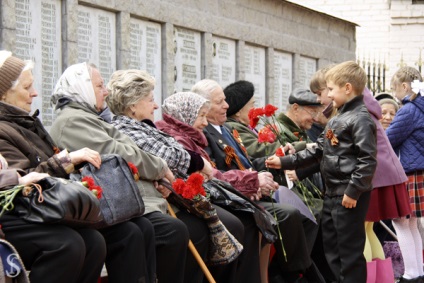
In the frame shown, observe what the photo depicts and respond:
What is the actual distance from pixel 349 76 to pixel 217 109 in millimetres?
1122

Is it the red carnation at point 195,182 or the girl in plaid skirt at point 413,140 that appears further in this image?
the girl in plaid skirt at point 413,140

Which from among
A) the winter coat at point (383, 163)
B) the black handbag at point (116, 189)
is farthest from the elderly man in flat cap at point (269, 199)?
the black handbag at point (116, 189)

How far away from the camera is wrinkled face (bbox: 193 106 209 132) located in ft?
25.3

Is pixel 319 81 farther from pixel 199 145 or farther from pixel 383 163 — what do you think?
pixel 199 145

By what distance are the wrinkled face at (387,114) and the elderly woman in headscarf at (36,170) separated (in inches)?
243

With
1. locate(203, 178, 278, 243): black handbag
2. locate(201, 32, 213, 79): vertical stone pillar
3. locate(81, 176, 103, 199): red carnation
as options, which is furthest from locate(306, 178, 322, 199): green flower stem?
locate(81, 176, 103, 199): red carnation

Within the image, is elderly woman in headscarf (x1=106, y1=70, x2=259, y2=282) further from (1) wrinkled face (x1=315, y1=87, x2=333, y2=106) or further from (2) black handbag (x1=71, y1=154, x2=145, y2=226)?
(1) wrinkled face (x1=315, y1=87, x2=333, y2=106)

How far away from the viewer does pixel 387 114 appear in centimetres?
1159

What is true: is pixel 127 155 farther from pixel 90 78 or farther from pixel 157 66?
pixel 157 66

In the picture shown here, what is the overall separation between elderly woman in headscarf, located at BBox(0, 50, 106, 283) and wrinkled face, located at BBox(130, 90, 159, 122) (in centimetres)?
112

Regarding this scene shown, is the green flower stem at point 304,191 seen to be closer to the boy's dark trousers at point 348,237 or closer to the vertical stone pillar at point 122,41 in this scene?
→ the boy's dark trousers at point 348,237

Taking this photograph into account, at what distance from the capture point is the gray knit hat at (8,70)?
5.95 metres

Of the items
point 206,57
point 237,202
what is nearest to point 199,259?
point 237,202

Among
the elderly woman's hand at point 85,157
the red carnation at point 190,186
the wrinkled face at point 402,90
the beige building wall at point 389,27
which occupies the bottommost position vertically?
the red carnation at point 190,186
